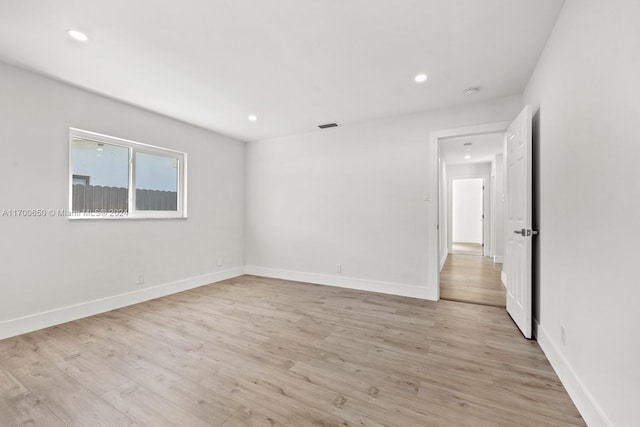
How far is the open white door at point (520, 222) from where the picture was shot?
8.14 feet

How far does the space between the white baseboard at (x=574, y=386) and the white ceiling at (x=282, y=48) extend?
2.40 metres

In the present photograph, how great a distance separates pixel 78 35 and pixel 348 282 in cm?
402

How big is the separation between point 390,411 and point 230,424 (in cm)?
91

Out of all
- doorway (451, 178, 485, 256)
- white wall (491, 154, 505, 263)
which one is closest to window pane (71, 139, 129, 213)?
white wall (491, 154, 505, 263)

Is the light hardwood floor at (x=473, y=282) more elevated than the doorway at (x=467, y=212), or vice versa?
the doorway at (x=467, y=212)

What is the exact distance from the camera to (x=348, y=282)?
167 inches

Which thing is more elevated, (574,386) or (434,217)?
(434,217)

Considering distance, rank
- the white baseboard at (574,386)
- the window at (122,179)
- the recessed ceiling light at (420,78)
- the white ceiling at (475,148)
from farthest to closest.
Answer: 1. the white ceiling at (475,148)
2. the window at (122,179)
3. the recessed ceiling light at (420,78)
4. the white baseboard at (574,386)

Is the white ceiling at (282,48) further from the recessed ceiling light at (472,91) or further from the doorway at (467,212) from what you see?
the doorway at (467,212)

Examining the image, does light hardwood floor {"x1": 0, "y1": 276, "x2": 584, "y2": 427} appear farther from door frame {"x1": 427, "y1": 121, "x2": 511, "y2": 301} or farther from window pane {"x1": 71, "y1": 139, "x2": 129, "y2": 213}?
window pane {"x1": 71, "y1": 139, "x2": 129, "y2": 213}

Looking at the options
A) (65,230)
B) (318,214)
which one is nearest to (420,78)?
(318,214)

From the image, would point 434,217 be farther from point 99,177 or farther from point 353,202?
point 99,177

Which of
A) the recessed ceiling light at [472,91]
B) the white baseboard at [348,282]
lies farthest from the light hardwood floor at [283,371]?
the recessed ceiling light at [472,91]

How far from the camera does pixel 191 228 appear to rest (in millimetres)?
4297
